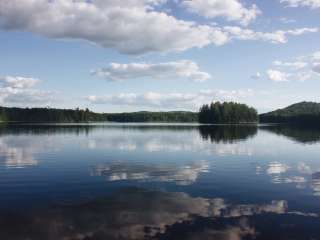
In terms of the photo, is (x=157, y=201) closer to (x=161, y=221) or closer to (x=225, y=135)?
(x=161, y=221)

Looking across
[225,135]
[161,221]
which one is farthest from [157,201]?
[225,135]

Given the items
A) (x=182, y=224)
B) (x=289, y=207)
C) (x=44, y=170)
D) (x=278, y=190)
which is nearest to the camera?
(x=182, y=224)

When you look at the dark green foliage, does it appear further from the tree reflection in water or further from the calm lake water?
the tree reflection in water

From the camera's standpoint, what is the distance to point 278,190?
29406mm

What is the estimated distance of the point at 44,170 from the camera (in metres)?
38.2

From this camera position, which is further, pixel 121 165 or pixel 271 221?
pixel 121 165

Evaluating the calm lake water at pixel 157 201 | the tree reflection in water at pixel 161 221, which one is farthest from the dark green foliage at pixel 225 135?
the tree reflection in water at pixel 161 221

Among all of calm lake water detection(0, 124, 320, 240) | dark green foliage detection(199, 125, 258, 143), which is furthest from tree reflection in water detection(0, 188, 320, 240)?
dark green foliage detection(199, 125, 258, 143)

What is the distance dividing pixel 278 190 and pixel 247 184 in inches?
120

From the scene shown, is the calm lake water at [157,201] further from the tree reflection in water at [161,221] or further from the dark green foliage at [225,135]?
the dark green foliage at [225,135]

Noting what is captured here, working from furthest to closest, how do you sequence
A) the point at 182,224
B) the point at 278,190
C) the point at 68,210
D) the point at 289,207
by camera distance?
the point at 278,190, the point at 289,207, the point at 68,210, the point at 182,224

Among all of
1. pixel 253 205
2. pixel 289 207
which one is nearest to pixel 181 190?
pixel 253 205

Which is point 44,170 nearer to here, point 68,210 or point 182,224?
point 68,210

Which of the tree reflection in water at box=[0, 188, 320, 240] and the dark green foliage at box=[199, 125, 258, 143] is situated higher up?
the dark green foliage at box=[199, 125, 258, 143]
